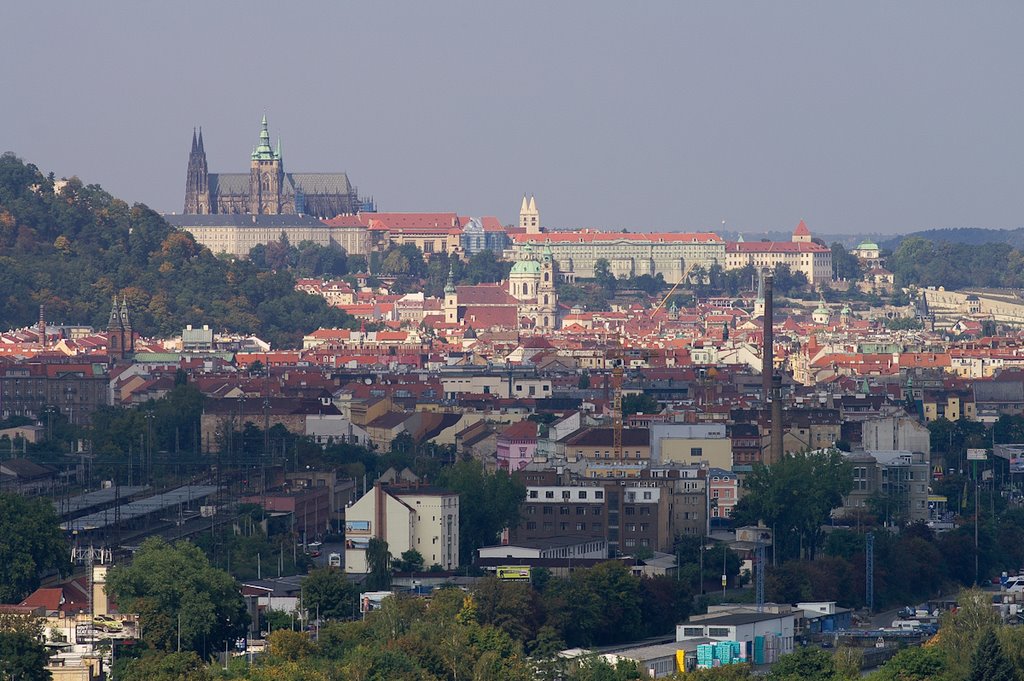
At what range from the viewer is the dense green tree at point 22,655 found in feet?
114

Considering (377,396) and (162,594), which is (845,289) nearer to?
(377,396)

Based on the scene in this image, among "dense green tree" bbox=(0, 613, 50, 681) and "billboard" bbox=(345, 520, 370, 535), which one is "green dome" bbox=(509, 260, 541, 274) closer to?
"billboard" bbox=(345, 520, 370, 535)

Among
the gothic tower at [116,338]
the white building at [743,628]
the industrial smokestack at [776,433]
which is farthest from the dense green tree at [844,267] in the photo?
the white building at [743,628]

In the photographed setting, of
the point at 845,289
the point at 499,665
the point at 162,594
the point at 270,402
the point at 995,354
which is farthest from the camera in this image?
the point at 845,289

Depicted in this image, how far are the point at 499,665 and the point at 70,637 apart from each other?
5.41 m

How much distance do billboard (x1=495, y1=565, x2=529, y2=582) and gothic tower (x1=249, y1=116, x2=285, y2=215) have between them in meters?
145

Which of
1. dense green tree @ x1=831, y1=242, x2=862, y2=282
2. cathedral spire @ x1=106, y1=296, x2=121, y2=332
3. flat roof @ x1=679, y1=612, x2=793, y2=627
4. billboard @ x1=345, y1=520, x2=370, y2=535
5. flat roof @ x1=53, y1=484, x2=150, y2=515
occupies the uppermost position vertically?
dense green tree @ x1=831, y1=242, x2=862, y2=282

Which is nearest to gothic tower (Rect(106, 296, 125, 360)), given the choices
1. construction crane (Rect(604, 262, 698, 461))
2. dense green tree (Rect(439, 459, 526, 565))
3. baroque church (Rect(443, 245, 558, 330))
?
construction crane (Rect(604, 262, 698, 461))

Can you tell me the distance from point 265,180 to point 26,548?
149722 millimetres

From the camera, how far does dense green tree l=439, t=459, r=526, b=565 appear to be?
50.9 meters

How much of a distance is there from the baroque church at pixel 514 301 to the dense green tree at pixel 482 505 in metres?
85.7

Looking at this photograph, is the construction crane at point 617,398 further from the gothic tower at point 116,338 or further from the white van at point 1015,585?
the gothic tower at point 116,338

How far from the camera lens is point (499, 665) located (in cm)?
Result: 3675

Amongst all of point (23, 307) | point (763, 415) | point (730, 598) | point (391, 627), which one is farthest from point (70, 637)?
point (23, 307)
